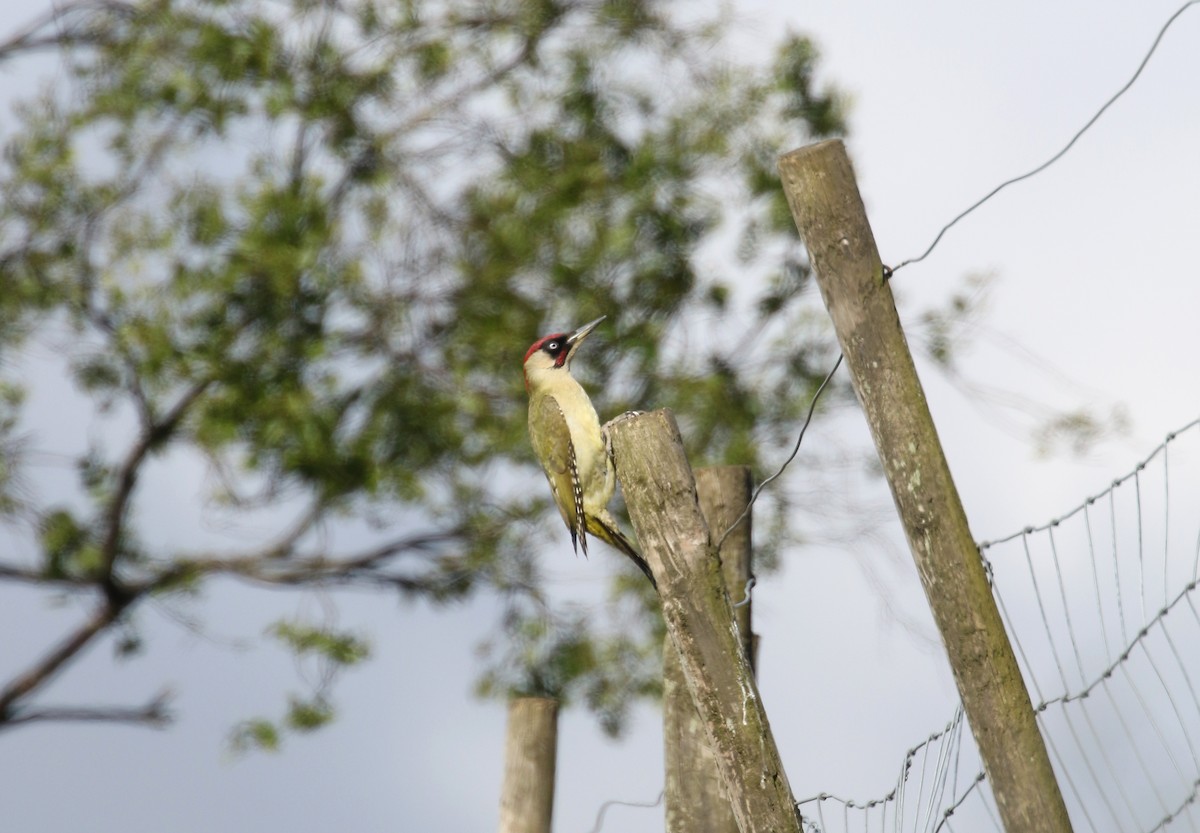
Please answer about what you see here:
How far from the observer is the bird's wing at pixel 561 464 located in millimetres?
6352

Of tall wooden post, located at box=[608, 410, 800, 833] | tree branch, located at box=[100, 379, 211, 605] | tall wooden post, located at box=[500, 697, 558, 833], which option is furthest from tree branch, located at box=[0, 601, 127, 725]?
tall wooden post, located at box=[608, 410, 800, 833]

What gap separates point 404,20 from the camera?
37.6ft

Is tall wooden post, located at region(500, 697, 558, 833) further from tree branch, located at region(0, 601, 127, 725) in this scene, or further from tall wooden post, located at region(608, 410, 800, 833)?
tree branch, located at region(0, 601, 127, 725)

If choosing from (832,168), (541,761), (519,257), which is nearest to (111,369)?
(519,257)

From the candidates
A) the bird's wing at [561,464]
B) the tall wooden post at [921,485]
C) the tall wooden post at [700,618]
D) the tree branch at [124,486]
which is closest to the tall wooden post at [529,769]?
the bird's wing at [561,464]

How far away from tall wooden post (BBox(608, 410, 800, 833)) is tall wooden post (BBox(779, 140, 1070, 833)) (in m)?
0.61

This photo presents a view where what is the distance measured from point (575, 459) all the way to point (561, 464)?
7 centimetres

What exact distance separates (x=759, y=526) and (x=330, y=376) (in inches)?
139

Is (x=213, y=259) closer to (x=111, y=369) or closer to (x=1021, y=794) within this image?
(x=111, y=369)

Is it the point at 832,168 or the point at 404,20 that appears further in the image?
the point at 404,20

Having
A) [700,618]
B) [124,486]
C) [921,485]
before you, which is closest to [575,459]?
[700,618]

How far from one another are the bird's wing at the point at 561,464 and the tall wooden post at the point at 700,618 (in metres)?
2.26

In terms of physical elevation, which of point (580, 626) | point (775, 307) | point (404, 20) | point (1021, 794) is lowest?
point (1021, 794)

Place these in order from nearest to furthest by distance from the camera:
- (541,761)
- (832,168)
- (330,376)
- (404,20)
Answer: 1. (832,168)
2. (541,761)
3. (330,376)
4. (404,20)
